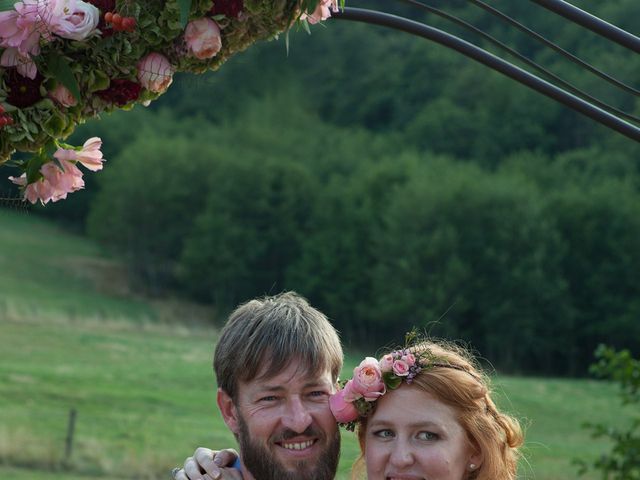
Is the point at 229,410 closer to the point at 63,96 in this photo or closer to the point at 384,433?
the point at 384,433

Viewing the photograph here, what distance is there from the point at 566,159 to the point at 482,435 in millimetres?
71179

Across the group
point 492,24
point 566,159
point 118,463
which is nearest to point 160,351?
point 118,463

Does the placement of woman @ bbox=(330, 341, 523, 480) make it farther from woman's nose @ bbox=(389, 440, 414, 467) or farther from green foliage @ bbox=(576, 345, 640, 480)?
green foliage @ bbox=(576, 345, 640, 480)

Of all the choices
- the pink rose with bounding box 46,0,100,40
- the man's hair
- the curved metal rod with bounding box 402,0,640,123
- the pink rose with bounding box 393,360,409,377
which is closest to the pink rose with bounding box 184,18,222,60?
the pink rose with bounding box 46,0,100,40

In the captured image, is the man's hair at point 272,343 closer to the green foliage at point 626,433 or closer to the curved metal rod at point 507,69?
the curved metal rod at point 507,69

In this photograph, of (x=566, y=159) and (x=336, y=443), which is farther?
(x=566, y=159)

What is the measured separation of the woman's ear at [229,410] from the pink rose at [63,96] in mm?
1135

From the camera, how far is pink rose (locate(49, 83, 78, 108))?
2.61 meters

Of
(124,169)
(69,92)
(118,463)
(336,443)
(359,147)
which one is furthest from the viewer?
(359,147)

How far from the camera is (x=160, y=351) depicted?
35.6m

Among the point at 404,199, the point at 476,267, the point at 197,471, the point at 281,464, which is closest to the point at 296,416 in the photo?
the point at 281,464

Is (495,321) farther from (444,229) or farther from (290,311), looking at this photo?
(290,311)

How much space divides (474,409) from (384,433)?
11.6 inches

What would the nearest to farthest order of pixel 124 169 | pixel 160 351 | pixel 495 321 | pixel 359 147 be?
pixel 160 351 → pixel 495 321 → pixel 124 169 → pixel 359 147
